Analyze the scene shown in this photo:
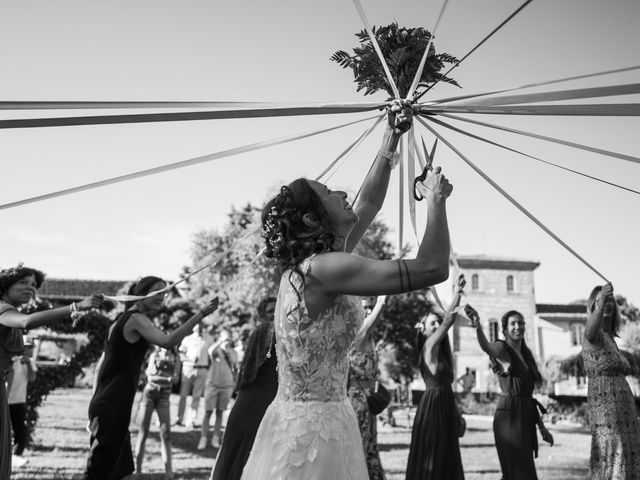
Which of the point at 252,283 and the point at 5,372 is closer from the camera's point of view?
the point at 5,372

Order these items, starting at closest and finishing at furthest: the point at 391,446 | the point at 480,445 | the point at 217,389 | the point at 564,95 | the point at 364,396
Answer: the point at 564,95, the point at 364,396, the point at 217,389, the point at 391,446, the point at 480,445

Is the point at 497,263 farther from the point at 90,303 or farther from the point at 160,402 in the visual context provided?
the point at 90,303

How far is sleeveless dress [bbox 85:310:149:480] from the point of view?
485 cm

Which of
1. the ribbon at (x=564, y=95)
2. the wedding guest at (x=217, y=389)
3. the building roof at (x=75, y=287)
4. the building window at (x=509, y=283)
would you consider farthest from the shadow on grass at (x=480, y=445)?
the building roof at (x=75, y=287)

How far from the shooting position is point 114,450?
4895 millimetres

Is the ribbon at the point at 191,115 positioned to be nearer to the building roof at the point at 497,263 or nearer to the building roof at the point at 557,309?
the building roof at the point at 497,263

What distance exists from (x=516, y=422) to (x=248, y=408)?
2.95 meters

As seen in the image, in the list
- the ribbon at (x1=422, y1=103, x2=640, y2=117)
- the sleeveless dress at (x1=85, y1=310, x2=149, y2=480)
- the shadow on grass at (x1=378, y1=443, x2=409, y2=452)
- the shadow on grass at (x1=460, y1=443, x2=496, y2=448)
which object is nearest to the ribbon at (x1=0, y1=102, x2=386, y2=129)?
the ribbon at (x1=422, y1=103, x2=640, y2=117)

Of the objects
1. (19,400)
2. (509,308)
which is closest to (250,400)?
(19,400)

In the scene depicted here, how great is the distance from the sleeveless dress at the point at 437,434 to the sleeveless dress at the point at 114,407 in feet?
9.19

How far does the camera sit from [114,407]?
4.90m

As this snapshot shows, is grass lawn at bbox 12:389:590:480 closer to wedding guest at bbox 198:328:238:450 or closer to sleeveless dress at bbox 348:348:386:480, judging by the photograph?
wedding guest at bbox 198:328:238:450

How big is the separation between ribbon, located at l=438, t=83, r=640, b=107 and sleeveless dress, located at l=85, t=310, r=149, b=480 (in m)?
3.50

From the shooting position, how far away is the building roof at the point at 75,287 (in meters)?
61.0
